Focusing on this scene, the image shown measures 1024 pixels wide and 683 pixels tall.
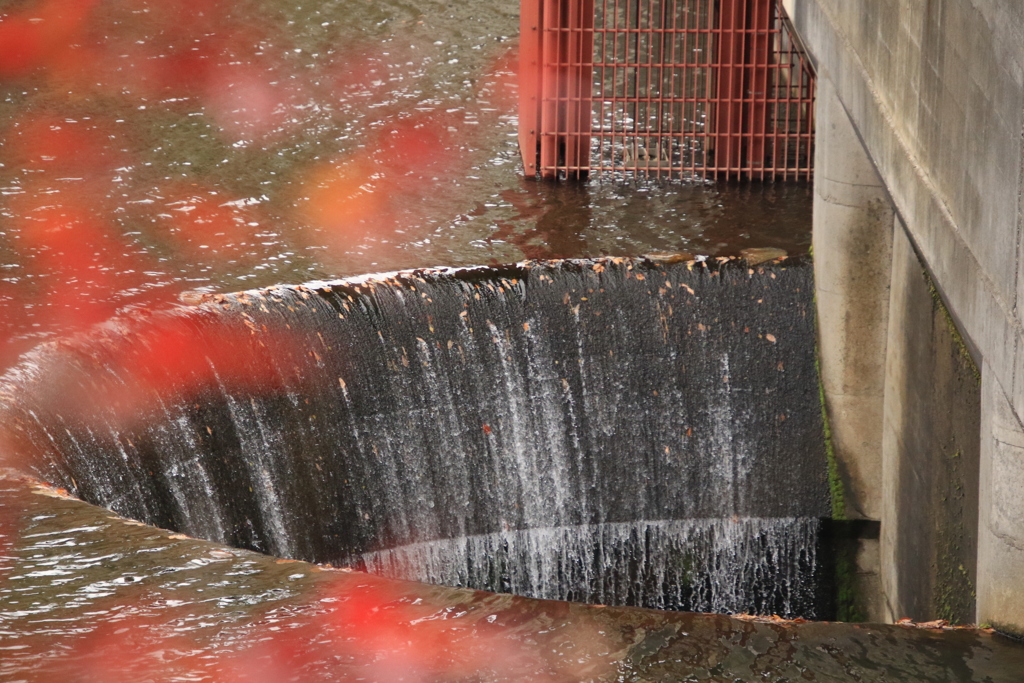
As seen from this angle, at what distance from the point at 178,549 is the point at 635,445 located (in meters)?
3.33

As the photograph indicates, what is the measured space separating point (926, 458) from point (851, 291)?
1.10 meters

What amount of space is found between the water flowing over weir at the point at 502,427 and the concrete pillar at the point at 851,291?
15 cm

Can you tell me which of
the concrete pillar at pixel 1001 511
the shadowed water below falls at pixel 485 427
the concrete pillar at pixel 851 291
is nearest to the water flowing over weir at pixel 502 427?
the shadowed water below falls at pixel 485 427

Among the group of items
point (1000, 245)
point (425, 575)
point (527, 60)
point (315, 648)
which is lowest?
point (425, 575)

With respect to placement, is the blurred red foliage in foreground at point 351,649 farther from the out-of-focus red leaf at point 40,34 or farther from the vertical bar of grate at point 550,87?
the out-of-focus red leaf at point 40,34

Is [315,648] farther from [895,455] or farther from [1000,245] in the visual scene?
[895,455]

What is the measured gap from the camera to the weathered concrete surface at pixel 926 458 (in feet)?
18.2

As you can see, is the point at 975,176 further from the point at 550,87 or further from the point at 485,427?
the point at 550,87

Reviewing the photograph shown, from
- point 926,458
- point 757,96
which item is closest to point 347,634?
point 926,458

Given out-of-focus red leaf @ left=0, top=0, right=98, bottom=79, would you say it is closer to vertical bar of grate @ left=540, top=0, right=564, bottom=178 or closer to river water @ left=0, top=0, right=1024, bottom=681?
river water @ left=0, top=0, right=1024, bottom=681

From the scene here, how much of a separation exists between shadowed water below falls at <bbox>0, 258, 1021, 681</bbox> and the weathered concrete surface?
51cm

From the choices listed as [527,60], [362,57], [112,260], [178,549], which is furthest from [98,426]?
[362,57]

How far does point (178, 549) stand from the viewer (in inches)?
171

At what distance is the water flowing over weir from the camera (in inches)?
249
